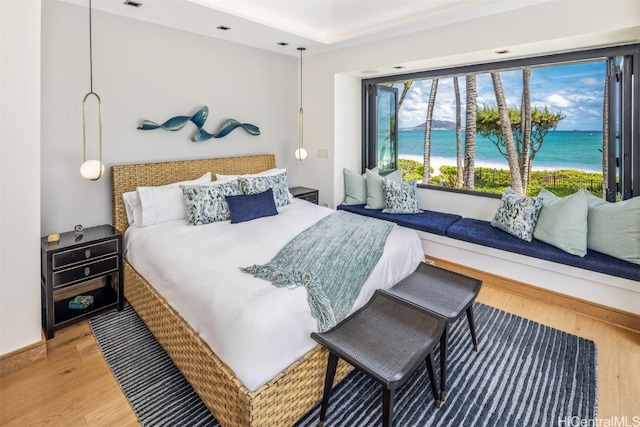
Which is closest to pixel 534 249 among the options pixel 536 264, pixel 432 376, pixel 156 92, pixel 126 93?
pixel 536 264

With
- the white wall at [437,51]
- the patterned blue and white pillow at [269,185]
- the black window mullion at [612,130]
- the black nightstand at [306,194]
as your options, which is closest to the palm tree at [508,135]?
the white wall at [437,51]

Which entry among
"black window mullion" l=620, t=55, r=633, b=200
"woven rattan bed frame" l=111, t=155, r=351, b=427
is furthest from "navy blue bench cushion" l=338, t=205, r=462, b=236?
Answer: "woven rattan bed frame" l=111, t=155, r=351, b=427

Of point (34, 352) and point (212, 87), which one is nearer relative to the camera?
point (34, 352)

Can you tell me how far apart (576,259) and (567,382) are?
110 cm

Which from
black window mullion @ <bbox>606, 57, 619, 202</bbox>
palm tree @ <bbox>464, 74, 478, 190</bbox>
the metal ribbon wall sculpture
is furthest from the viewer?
palm tree @ <bbox>464, 74, 478, 190</bbox>

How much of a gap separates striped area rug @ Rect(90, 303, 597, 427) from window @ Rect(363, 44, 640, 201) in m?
1.69

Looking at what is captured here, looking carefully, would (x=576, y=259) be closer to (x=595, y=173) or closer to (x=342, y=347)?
(x=595, y=173)

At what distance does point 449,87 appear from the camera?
4316 mm

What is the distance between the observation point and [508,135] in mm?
3883

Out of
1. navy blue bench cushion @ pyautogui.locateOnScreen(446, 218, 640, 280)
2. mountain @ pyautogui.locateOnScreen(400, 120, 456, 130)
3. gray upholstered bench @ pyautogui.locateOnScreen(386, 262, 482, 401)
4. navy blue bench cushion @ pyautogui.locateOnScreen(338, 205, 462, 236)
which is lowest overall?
gray upholstered bench @ pyautogui.locateOnScreen(386, 262, 482, 401)

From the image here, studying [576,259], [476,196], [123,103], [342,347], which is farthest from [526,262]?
[123,103]

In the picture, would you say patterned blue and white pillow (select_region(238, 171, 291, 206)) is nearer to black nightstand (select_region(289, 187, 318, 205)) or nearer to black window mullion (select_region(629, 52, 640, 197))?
black nightstand (select_region(289, 187, 318, 205))

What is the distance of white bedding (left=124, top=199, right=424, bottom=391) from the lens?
1.71 m

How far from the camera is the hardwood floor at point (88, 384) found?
75.5 inches
